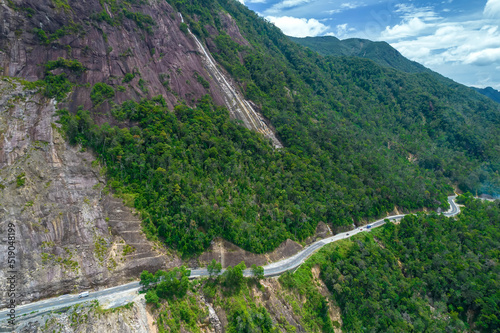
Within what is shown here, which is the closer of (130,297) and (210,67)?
(130,297)

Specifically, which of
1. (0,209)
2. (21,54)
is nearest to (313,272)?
(0,209)

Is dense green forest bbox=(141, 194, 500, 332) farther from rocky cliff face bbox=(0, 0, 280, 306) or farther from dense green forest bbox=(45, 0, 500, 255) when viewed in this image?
rocky cliff face bbox=(0, 0, 280, 306)

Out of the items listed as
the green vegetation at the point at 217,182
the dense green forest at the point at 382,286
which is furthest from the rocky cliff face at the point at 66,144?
the dense green forest at the point at 382,286

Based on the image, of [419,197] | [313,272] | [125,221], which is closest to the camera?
[125,221]

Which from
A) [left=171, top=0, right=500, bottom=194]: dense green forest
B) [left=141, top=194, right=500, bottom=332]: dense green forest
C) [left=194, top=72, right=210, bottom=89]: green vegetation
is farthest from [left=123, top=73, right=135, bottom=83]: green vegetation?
[left=141, top=194, right=500, bottom=332]: dense green forest

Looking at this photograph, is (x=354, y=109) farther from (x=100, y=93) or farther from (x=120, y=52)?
(x=100, y=93)

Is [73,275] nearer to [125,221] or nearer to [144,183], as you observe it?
[125,221]
